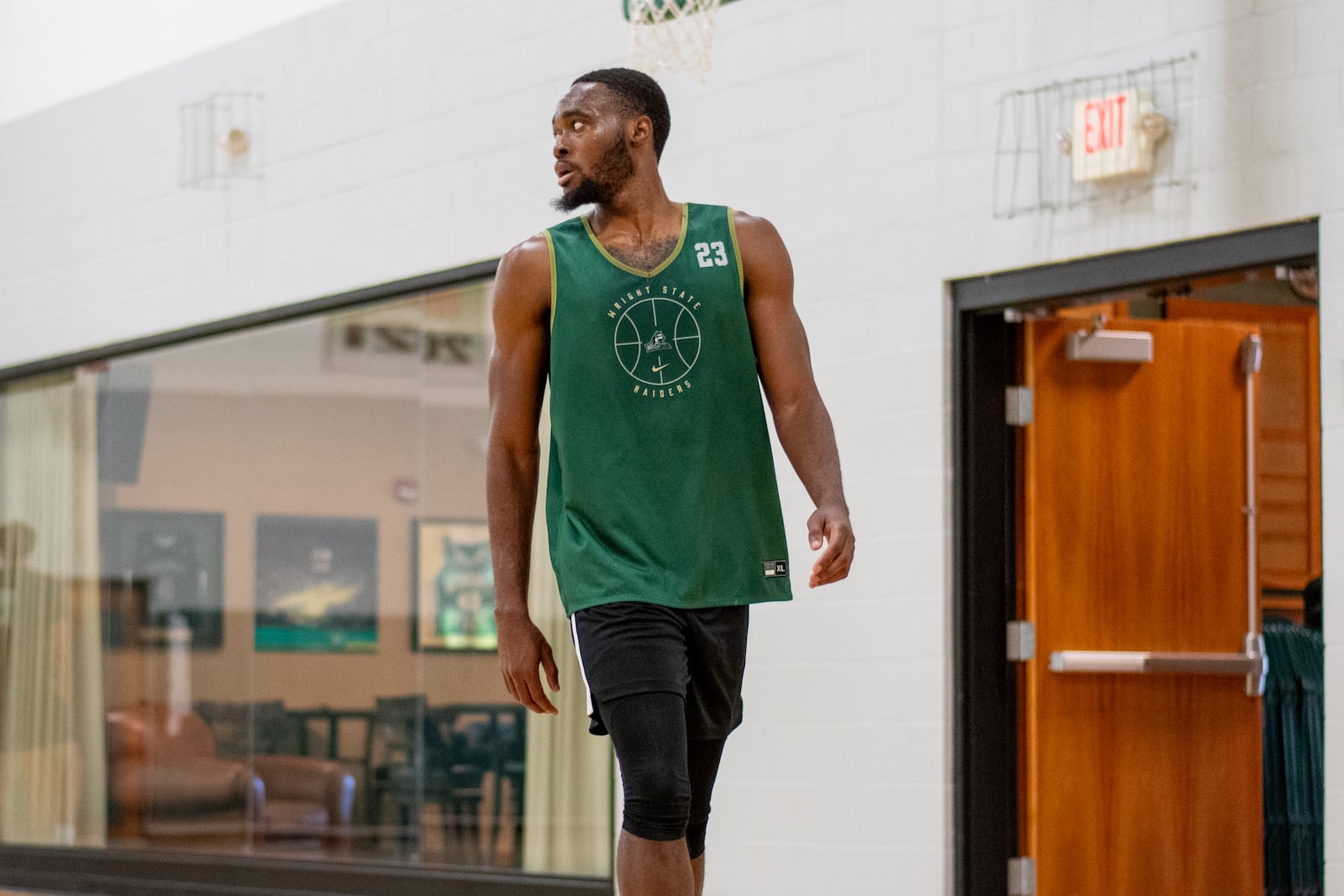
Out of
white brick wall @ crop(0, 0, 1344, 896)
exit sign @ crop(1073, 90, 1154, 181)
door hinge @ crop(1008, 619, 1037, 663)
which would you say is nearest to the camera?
white brick wall @ crop(0, 0, 1344, 896)

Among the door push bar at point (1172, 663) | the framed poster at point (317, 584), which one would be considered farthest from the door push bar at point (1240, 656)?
the framed poster at point (317, 584)

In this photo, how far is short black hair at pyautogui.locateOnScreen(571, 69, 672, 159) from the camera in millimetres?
2842

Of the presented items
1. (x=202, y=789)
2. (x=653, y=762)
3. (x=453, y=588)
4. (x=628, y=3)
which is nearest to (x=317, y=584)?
(x=453, y=588)

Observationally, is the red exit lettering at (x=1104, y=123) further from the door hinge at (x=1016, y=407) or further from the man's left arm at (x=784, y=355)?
the man's left arm at (x=784, y=355)

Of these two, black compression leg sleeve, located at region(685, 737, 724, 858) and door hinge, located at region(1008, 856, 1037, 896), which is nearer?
black compression leg sleeve, located at region(685, 737, 724, 858)

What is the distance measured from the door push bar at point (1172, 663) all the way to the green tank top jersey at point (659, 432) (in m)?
2.24

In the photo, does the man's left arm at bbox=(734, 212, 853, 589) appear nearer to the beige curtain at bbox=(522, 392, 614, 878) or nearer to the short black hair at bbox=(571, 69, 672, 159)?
the short black hair at bbox=(571, 69, 672, 159)

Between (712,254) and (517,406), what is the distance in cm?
37

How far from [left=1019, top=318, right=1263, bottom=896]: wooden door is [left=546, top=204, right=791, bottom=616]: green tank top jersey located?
2.20 m

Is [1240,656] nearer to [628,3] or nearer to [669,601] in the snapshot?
[628,3]

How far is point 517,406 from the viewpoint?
279 centimetres

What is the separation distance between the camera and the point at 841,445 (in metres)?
4.90

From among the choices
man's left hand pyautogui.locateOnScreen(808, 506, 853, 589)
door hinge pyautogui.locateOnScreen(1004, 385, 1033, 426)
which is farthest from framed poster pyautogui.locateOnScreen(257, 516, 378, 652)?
man's left hand pyautogui.locateOnScreen(808, 506, 853, 589)

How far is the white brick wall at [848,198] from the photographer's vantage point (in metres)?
4.08
